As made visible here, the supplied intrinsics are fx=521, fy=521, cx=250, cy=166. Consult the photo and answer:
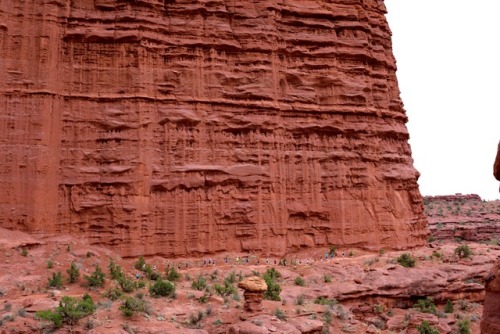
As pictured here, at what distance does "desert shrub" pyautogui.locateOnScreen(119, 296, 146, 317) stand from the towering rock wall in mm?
5746

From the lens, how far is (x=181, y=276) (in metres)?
19.3

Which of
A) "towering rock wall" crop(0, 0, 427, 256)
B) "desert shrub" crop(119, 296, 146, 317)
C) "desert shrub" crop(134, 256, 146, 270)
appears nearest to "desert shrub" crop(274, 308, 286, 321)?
"desert shrub" crop(119, 296, 146, 317)

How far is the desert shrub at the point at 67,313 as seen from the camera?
13.8 metres

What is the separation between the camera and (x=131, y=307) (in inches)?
583

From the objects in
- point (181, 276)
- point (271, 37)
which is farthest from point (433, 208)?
point (181, 276)

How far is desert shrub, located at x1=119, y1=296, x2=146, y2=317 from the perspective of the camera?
1468 centimetres

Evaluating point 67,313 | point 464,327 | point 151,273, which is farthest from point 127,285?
point 464,327

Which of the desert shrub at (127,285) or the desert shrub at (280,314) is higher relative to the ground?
the desert shrub at (127,285)

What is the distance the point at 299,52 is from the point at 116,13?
339 inches

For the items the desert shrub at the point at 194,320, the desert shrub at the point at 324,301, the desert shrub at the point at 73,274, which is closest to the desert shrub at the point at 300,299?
the desert shrub at the point at 324,301

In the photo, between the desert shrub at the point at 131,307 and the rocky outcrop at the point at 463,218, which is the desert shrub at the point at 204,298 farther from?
the rocky outcrop at the point at 463,218

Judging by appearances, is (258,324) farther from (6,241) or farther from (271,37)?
(271,37)

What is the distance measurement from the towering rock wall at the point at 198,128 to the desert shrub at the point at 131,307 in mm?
5746

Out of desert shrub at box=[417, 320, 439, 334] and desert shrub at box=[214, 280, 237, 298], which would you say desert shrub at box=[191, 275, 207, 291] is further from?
desert shrub at box=[417, 320, 439, 334]
